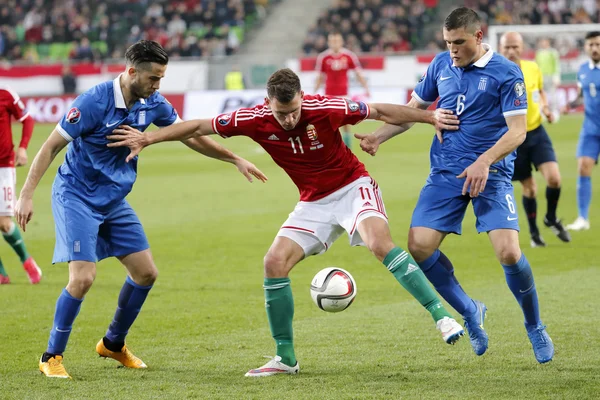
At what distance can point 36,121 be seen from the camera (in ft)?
103

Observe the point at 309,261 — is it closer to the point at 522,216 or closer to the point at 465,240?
the point at 465,240

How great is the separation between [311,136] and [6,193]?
4820 mm

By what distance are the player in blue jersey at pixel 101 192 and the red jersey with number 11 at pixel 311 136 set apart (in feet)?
1.40

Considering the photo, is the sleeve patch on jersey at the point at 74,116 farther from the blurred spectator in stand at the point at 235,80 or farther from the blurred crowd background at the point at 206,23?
the blurred crowd background at the point at 206,23

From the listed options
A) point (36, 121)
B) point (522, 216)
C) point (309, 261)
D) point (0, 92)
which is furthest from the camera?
point (36, 121)

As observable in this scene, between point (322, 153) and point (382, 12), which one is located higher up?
point (322, 153)

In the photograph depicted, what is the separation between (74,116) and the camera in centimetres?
586

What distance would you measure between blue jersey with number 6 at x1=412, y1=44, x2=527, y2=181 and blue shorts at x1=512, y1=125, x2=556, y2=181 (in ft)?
15.4

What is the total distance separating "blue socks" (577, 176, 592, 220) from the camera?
40.0ft

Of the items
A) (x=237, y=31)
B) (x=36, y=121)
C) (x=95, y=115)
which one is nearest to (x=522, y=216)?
(x=95, y=115)

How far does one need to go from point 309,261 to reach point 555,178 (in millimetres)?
3163

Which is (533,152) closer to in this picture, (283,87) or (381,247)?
(381,247)

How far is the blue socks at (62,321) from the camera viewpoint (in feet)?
19.5

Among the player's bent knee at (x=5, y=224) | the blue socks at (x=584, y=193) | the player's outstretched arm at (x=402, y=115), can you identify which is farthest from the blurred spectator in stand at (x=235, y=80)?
the player's outstretched arm at (x=402, y=115)
